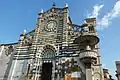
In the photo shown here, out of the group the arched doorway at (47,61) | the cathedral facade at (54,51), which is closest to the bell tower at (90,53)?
the cathedral facade at (54,51)

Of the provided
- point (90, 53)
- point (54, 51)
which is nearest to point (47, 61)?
point (54, 51)

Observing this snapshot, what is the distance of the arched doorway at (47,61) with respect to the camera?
19.7 metres

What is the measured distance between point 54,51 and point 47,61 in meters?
1.34

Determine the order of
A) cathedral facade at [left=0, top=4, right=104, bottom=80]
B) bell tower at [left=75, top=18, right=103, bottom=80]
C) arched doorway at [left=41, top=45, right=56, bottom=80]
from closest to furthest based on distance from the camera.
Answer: bell tower at [left=75, top=18, right=103, bottom=80], cathedral facade at [left=0, top=4, right=104, bottom=80], arched doorway at [left=41, top=45, right=56, bottom=80]

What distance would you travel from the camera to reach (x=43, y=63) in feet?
64.7

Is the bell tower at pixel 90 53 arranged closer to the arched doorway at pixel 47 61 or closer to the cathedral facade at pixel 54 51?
the cathedral facade at pixel 54 51

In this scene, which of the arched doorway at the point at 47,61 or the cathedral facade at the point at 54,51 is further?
the arched doorway at the point at 47,61

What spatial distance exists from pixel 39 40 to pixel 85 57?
642cm

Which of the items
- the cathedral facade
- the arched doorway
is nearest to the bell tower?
the cathedral facade

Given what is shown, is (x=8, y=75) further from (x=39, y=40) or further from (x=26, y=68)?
(x=39, y=40)

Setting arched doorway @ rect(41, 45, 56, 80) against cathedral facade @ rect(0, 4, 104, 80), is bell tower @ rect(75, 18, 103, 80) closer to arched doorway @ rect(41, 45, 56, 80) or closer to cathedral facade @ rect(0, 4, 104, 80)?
cathedral facade @ rect(0, 4, 104, 80)

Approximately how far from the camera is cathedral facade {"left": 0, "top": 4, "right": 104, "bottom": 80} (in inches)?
706

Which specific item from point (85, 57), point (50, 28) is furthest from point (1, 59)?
point (85, 57)

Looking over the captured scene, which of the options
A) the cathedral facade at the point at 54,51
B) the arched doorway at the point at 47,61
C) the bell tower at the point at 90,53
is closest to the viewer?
the bell tower at the point at 90,53
